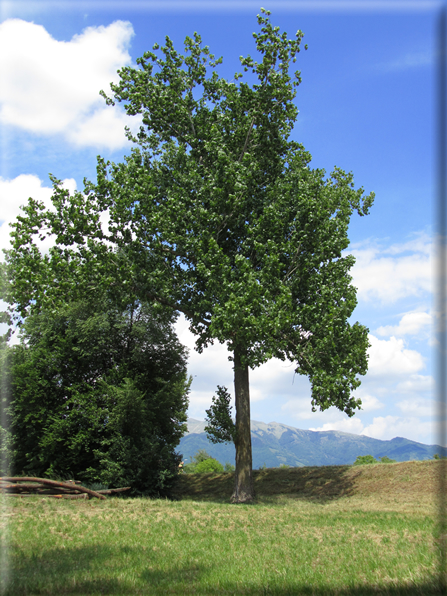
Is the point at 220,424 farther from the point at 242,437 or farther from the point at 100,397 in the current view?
the point at 100,397

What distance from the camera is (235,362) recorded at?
70.6ft

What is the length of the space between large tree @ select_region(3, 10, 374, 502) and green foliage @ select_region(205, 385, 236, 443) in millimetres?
449

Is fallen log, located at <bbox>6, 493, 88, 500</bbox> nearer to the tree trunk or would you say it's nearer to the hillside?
the tree trunk

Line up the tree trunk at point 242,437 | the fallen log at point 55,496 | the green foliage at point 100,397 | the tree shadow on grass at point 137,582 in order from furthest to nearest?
the green foliage at point 100,397 < the tree trunk at point 242,437 < the fallen log at point 55,496 < the tree shadow on grass at point 137,582

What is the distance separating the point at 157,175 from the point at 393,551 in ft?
62.8

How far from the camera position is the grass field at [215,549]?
704cm

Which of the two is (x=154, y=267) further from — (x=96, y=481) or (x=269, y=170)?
(x=96, y=481)

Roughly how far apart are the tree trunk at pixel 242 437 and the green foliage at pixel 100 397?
4.61 m

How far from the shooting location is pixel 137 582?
285 inches

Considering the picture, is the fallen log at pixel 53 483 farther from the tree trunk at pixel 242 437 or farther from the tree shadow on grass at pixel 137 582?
the tree shadow on grass at pixel 137 582

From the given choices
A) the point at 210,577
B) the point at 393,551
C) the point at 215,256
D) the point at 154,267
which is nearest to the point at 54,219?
the point at 154,267

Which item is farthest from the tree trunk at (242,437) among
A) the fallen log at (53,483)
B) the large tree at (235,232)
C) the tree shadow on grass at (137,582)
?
the tree shadow on grass at (137,582)

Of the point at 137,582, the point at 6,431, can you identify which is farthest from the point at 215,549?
the point at 6,431

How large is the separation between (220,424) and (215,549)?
11394 mm
